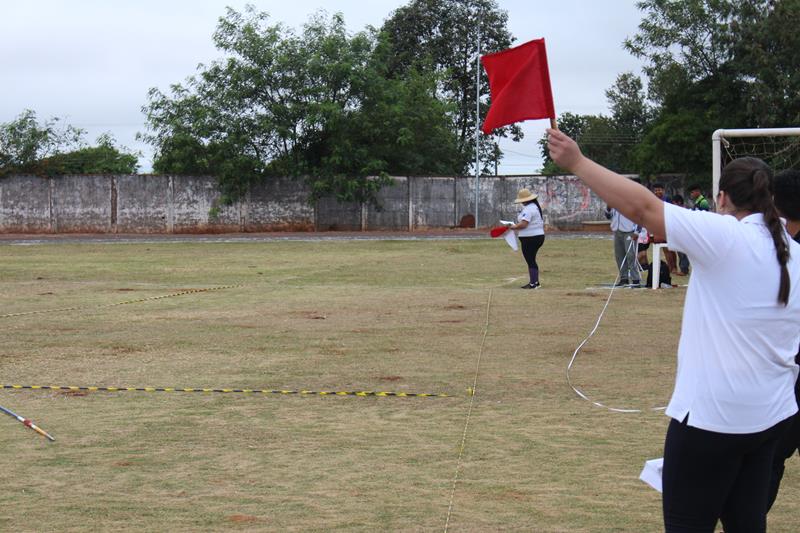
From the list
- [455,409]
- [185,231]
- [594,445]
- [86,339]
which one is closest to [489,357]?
[455,409]

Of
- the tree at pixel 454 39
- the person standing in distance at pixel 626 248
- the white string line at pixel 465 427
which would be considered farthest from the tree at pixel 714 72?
the white string line at pixel 465 427

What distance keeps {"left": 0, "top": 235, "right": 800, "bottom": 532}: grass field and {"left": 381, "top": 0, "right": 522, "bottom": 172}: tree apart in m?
46.9

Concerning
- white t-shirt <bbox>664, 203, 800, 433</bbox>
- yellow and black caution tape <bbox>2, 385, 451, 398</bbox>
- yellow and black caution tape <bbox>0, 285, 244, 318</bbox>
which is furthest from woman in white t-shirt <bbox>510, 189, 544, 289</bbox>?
white t-shirt <bbox>664, 203, 800, 433</bbox>

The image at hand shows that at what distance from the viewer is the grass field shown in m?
5.61

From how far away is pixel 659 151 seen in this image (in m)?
45.0

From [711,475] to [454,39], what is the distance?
61.0 m

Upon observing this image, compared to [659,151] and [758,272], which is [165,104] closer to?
[659,151]

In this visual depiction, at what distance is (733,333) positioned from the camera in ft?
11.8

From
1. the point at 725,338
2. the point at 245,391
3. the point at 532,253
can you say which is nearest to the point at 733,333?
the point at 725,338

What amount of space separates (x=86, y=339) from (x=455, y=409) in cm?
543

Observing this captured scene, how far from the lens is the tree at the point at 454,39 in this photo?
206 ft

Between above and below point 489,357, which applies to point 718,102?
above

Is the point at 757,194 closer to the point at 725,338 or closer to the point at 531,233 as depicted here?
the point at 725,338

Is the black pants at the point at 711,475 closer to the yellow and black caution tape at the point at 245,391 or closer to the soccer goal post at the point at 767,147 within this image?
the yellow and black caution tape at the point at 245,391
